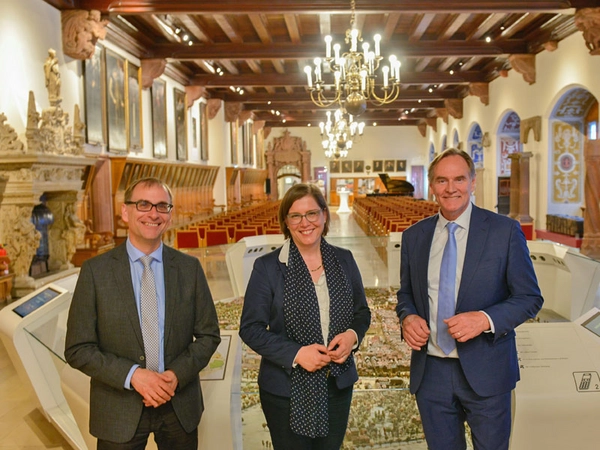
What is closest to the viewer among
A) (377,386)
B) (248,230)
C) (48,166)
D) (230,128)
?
(377,386)

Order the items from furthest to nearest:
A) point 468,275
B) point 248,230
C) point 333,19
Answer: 1. point 333,19
2. point 248,230
3. point 468,275

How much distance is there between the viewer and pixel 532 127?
15688mm

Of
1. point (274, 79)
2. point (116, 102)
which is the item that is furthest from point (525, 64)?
point (116, 102)

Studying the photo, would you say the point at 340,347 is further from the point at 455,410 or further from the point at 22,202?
the point at 22,202

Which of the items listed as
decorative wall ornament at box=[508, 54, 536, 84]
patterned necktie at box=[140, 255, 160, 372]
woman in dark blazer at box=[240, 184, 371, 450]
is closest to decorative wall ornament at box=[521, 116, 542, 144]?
decorative wall ornament at box=[508, 54, 536, 84]

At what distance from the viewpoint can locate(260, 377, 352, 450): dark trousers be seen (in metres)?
2.18

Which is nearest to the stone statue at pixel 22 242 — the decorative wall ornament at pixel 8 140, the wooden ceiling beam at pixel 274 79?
the decorative wall ornament at pixel 8 140

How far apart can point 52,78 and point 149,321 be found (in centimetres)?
835

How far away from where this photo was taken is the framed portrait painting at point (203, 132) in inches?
814

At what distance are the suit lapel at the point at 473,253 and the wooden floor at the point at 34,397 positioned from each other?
2734 millimetres

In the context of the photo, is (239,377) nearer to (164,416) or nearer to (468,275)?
(164,416)

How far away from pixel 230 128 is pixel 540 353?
2335 cm

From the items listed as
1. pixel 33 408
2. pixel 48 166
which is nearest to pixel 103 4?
pixel 48 166

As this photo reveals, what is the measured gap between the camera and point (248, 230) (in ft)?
36.2
